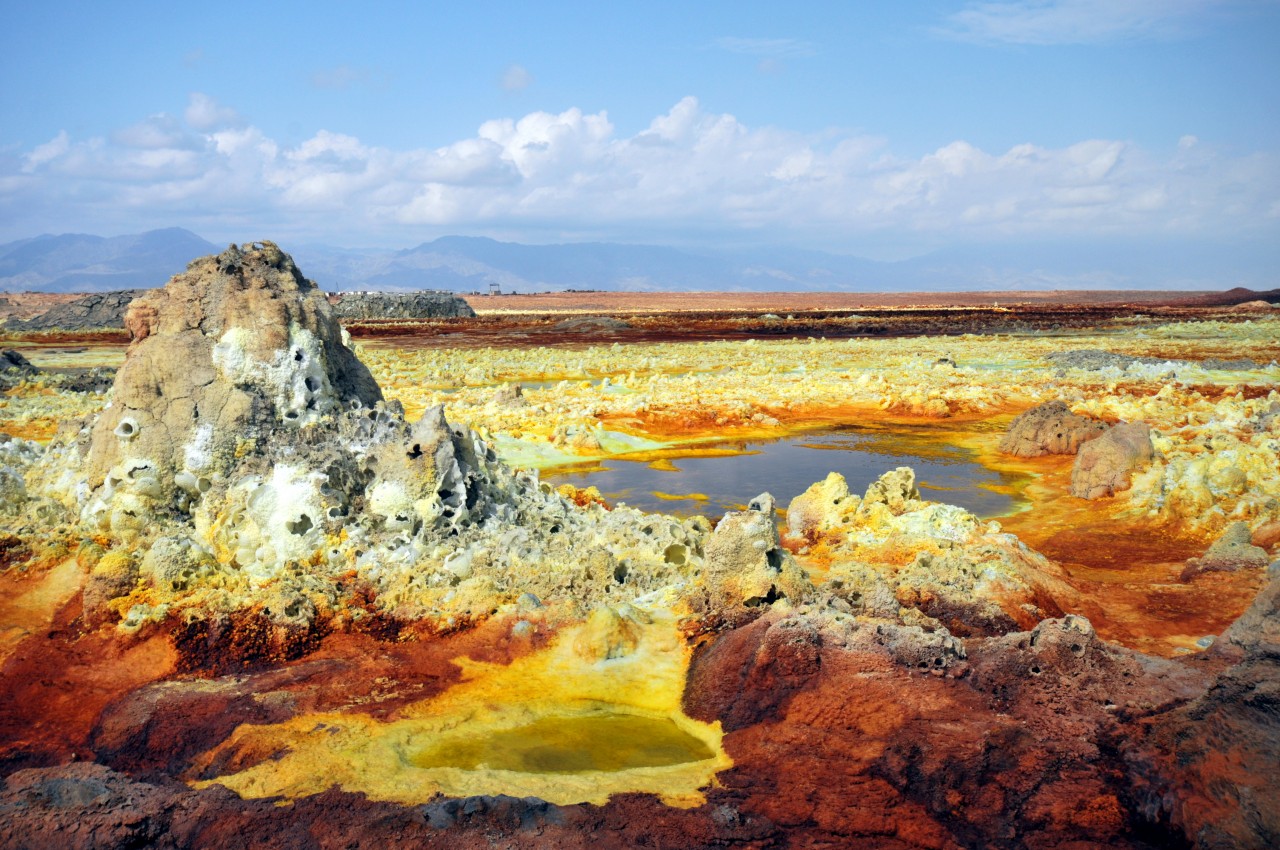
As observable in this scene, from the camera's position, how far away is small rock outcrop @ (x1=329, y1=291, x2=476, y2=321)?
64.1 m

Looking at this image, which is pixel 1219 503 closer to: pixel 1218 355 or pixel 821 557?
pixel 821 557

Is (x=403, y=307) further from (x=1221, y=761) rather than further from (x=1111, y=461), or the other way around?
(x=1221, y=761)

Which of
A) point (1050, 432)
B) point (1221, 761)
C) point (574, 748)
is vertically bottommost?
point (574, 748)

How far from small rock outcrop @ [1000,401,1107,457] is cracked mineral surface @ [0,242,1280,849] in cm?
181

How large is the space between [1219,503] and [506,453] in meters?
8.18

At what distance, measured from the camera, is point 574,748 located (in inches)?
168

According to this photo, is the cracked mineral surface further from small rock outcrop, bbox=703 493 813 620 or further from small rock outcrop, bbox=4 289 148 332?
small rock outcrop, bbox=4 289 148 332

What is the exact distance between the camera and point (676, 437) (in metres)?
13.8

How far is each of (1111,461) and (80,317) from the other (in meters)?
54.3

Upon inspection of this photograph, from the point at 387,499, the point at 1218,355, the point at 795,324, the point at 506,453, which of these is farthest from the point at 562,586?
the point at 795,324

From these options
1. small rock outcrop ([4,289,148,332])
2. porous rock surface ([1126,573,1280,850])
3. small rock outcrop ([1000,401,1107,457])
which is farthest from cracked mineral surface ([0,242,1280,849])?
small rock outcrop ([4,289,148,332])

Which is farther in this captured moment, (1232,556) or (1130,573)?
(1130,573)

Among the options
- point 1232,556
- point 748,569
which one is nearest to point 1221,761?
point 748,569

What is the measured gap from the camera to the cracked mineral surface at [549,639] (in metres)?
3.34
